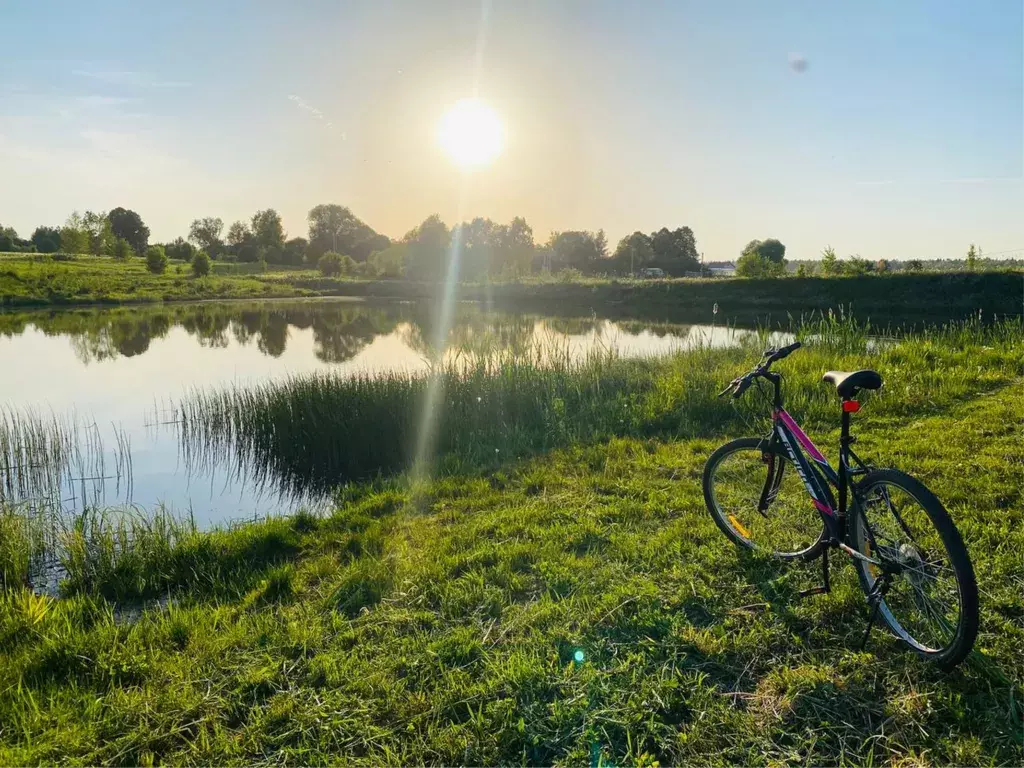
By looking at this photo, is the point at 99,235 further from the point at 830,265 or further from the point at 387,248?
the point at 830,265

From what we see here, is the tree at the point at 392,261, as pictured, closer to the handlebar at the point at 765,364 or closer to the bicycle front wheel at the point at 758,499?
the bicycle front wheel at the point at 758,499

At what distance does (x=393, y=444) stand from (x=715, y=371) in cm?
555

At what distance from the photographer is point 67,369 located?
1753 centimetres

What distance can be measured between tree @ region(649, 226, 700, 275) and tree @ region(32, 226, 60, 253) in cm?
7369

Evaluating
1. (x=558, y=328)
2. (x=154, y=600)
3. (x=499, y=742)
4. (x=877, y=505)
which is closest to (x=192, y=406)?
(x=154, y=600)

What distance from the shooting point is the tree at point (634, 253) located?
70.0m

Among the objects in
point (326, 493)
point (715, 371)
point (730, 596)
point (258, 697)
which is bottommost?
point (326, 493)

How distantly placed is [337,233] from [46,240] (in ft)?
118

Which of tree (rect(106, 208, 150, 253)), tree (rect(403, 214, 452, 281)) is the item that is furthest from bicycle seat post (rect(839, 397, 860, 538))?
tree (rect(106, 208, 150, 253))

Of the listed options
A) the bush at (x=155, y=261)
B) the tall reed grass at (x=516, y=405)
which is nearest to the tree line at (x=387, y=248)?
the bush at (x=155, y=261)

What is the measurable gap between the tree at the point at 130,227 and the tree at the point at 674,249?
68766mm

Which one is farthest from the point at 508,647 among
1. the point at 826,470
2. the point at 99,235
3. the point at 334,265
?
the point at 99,235

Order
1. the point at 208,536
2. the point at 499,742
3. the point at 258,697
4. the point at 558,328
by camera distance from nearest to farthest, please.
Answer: the point at 499,742 < the point at 258,697 < the point at 208,536 < the point at 558,328

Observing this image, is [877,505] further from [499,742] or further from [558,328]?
[558,328]
